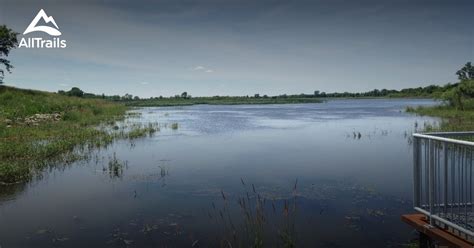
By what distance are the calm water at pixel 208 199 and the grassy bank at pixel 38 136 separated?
1116 millimetres

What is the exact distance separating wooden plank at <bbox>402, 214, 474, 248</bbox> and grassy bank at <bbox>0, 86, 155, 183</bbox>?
12.4 metres

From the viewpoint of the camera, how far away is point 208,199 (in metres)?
11.2

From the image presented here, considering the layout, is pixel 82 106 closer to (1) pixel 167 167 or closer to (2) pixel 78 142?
(2) pixel 78 142

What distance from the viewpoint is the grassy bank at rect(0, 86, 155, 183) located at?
15.4m

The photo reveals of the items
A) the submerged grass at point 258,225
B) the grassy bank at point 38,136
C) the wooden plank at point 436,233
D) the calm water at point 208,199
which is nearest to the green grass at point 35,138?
the grassy bank at point 38,136

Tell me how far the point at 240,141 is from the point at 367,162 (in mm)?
9706

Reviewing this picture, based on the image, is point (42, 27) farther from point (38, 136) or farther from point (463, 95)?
point (463, 95)

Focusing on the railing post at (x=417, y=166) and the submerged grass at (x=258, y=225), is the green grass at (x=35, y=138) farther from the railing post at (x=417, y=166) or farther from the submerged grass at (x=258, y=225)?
the railing post at (x=417, y=166)

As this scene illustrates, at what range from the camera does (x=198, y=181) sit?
44.4 feet

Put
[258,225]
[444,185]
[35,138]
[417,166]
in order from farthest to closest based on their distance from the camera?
[35,138]
[258,225]
[417,166]
[444,185]

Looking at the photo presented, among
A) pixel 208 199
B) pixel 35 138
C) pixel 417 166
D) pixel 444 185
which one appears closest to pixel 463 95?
pixel 208 199

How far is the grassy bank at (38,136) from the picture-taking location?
50.6ft

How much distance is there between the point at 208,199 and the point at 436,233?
6.35 meters

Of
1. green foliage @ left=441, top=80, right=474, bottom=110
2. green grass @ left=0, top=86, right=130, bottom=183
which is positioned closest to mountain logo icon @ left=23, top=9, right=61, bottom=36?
green grass @ left=0, top=86, right=130, bottom=183
